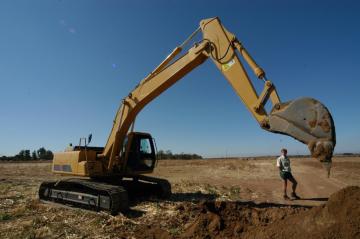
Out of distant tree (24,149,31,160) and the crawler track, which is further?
distant tree (24,149,31,160)

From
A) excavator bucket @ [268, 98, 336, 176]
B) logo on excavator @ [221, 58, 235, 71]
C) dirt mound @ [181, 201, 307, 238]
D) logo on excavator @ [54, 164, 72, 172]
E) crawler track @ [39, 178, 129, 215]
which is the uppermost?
logo on excavator @ [221, 58, 235, 71]

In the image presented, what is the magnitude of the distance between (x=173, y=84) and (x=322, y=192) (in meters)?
9.15

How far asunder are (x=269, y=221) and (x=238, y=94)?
3170mm

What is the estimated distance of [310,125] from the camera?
7.10m

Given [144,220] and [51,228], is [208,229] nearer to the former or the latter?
[144,220]

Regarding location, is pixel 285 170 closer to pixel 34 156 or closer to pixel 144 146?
pixel 144 146

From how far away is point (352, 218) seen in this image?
671 centimetres

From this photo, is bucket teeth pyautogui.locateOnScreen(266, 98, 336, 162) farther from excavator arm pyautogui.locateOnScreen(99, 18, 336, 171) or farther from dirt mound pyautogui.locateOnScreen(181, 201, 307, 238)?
dirt mound pyautogui.locateOnScreen(181, 201, 307, 238)

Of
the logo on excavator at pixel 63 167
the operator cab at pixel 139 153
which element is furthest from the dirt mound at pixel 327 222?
the logo on excavator at pixel 63 167

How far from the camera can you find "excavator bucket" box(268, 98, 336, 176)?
22.7 ft

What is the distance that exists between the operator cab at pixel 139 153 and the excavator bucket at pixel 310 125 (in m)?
6.43

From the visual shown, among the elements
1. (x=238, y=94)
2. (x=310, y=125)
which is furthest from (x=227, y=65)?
(x=310, y=125)

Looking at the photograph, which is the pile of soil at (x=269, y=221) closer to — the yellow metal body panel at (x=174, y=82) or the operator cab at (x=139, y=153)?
the yellow metal body panel at (x=174, y=82)

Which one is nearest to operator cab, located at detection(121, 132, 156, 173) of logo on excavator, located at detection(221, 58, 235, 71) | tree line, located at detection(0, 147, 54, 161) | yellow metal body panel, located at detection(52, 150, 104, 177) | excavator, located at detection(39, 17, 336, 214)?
excavator, located at detection(39, 17, 336, 214)
